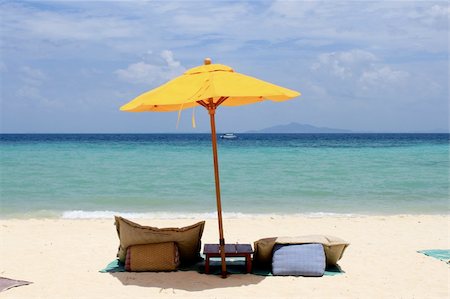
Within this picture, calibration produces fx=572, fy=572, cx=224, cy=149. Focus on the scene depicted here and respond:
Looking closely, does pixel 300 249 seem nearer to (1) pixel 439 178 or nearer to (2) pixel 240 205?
(2) pixel 240 205

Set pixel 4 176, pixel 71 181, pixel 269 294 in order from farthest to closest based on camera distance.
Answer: pixel 4 176, pixel 71 181, pixel 269 294

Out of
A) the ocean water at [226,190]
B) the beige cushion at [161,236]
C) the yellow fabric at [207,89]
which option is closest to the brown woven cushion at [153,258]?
the beige cushion at [161,236]

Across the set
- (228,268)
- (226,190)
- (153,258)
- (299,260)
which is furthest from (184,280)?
(226,190)

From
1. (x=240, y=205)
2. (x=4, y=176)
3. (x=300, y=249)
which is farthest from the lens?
(x=4, y=176)

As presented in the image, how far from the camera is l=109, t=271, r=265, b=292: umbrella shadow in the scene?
5648 millimetres

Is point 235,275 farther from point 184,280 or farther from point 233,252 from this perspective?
point 184,280

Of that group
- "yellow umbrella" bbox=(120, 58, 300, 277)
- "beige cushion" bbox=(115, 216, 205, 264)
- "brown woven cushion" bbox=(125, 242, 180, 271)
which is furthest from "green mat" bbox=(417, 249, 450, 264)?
"brown woven cushion" bbox=(125, 242, 180, 271)

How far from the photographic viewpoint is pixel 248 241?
8219 millimetres

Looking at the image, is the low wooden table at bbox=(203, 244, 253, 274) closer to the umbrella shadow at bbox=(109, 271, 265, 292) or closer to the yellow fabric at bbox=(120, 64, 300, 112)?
the umbrella shadow at bbox=(109, 271, 265, 292)

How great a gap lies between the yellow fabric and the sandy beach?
179cm

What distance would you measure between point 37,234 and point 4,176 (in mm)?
13148

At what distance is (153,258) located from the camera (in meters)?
6.17

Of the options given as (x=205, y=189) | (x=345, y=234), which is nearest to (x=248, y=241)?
(x=345, y=234)

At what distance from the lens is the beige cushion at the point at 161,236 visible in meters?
6.12
